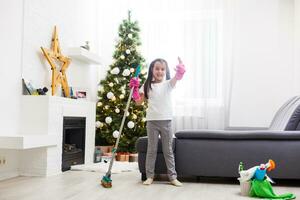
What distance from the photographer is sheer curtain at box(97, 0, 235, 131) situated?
6375mm

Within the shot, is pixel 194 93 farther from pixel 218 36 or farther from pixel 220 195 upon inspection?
pixel 220 195

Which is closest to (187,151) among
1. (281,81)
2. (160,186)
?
(160,186)

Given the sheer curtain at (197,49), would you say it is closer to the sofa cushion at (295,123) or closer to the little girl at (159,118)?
the sofa cushion at (295,123)

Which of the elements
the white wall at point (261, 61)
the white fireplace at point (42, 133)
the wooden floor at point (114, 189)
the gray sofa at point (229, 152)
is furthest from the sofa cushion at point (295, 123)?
the white fireplace at point (42, 133)

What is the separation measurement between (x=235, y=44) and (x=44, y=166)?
378 cm

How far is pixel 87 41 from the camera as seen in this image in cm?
A: 612

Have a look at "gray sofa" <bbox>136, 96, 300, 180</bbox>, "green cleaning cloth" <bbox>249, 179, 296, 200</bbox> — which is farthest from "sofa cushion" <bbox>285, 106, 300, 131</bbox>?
"green cleaning cloth" <bbox>249, 179, 296, 200</bbox>

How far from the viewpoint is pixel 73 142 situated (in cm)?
542

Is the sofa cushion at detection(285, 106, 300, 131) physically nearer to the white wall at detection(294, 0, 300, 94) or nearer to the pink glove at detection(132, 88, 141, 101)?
the pink glove at detection(132, 88, 141, 101)

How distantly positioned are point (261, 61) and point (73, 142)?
334 centimetres

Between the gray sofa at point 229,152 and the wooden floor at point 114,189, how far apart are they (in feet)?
0.46

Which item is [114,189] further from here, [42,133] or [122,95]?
[122,95]

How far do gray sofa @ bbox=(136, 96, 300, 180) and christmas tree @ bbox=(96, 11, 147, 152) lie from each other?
224cm

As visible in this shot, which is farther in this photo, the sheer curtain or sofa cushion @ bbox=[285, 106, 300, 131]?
the sheer curtain
